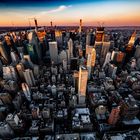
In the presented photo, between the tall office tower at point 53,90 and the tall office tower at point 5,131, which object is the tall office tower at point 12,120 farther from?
the tall office tower at point 53,90

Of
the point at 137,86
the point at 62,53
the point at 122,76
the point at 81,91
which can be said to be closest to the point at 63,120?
the point at 81,91

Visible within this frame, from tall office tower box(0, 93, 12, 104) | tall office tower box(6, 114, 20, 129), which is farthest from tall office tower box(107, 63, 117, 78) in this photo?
tall office tower box(6, 114, 20, 129)

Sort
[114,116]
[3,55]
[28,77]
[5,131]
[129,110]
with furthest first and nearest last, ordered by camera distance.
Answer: [3,55] → [28,77] → [129,110] → [114,116] → [5,131]

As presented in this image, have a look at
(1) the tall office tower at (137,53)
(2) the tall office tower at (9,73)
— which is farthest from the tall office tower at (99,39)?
(2) the tall office tower at (9,73)

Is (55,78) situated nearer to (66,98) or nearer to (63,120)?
(66,98)

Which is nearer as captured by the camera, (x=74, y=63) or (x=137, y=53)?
(x=74, y=63)

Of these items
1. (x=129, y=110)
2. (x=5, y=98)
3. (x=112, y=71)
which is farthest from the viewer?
(x=112, y=71)

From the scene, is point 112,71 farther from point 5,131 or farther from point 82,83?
point 5,131

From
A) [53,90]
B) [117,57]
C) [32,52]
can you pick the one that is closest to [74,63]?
[32,52]
